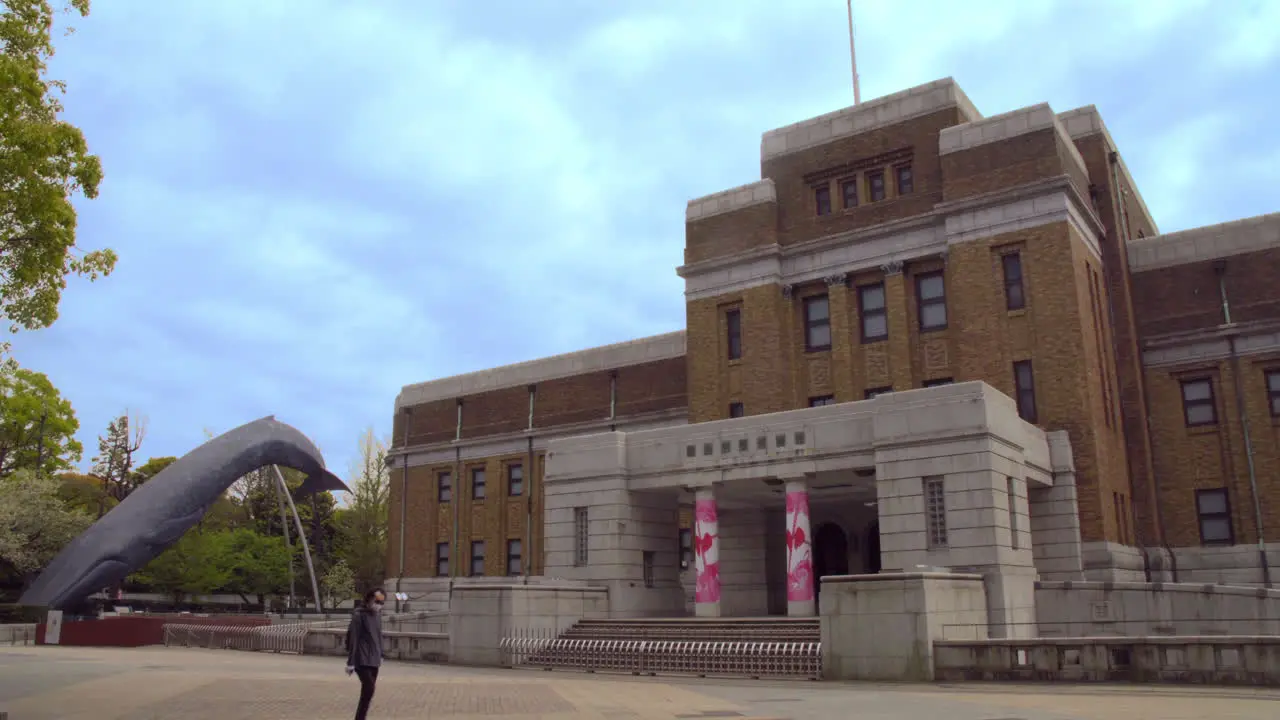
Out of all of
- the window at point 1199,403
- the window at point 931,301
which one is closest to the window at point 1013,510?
the window at point 931,301

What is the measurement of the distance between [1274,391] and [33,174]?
3125 cm

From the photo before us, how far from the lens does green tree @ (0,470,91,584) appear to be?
1694 inches

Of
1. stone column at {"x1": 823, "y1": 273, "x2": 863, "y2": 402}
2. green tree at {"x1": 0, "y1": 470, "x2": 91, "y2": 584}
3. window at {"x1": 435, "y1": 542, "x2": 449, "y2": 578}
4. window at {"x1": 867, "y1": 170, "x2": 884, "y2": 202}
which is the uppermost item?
window at {"x1": 867, "y1": 170, "x2": 884, "y2": 202}

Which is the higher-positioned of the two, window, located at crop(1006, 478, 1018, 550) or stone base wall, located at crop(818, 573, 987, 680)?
window, located at crop(1006, 478, 1018, 550)

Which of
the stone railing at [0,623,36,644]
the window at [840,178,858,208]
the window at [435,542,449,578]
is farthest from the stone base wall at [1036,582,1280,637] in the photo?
the stone railing at [0,623,36,644]

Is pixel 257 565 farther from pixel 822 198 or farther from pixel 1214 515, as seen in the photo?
pixel 1214 515

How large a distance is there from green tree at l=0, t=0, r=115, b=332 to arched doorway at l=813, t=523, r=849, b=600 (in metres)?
22.5

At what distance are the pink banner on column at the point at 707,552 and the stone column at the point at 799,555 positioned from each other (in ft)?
7.21

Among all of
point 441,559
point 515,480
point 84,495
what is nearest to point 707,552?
point 515,480

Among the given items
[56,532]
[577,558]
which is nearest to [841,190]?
[577,558]

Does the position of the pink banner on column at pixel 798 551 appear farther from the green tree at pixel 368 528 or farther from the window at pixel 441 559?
the green tree at pixel 368 528

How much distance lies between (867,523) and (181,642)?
892 inches

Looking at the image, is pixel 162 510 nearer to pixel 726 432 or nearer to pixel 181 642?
pixel 181 642

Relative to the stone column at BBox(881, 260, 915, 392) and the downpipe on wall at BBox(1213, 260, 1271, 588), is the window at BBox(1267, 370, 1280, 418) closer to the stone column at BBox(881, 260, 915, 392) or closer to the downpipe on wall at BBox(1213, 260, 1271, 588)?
the downpipe on wall at BBox(1213, 260, 1271, 588)
